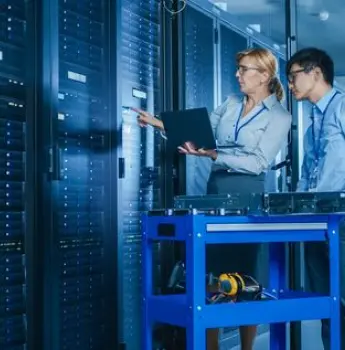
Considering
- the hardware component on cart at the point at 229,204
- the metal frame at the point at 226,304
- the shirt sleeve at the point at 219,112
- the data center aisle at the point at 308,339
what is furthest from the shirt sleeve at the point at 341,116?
the data center aisle at the point at 308,339

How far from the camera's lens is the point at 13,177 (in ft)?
9.15

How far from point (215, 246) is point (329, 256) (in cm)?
59

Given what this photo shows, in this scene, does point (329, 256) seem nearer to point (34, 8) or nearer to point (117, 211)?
point (117, 211)

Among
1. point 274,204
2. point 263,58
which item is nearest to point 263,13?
point 263,58

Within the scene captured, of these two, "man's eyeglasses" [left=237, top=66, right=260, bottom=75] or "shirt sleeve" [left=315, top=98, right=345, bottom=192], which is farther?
"man's eyeglasses" [left=237, top=66, right=260, bottom=75]

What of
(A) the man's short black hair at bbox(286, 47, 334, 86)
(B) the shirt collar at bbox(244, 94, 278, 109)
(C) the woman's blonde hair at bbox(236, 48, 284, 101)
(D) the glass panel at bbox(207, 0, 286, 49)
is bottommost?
(B) the shirt collar at bbox(244, 94, 278, 109)

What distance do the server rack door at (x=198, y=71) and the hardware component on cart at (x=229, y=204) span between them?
125 centimetres

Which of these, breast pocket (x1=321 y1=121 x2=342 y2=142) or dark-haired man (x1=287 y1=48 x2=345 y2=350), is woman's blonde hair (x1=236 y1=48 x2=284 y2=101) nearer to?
dark-haired man (x1=287 y1=48 x2=345 y2=350)

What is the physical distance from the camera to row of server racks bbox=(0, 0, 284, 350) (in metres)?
2.82

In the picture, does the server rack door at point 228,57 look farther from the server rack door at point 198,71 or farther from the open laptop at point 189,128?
the open laptop at point 189,128

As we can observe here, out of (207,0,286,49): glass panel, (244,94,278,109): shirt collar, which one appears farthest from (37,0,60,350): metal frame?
(207,0,286,49): glass panel

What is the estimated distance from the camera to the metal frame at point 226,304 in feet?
7.77

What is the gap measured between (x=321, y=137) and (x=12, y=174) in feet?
4.05

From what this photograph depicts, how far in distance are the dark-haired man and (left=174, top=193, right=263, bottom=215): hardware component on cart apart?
0.32 m
